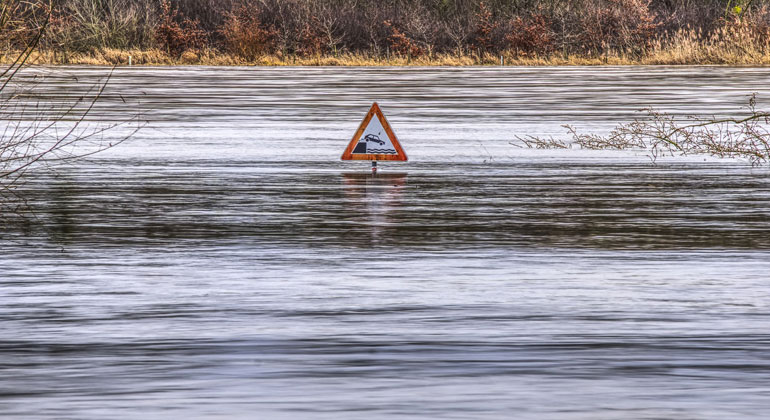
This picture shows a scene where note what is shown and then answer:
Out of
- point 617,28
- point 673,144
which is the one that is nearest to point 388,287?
point 673,144

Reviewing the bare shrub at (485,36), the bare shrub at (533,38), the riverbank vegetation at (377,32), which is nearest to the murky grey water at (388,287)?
the riverbank vegetation at (377,32)

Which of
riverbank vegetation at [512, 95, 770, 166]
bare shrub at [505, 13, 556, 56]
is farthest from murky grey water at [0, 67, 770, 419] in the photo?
bare shrub at [505, 13, 556, 56]

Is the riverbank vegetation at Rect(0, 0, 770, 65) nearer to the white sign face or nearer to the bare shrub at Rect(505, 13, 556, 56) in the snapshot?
the bare shrub at Rect(505, 13, 556, 56)

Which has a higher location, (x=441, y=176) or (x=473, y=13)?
(x=473, y=13)

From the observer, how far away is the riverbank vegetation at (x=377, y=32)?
63625mm

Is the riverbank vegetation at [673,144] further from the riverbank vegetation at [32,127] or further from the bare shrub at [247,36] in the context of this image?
the bare shrub at [247,36]

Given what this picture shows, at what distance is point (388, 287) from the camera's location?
948 cm

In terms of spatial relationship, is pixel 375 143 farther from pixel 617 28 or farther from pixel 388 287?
pixel 617 28

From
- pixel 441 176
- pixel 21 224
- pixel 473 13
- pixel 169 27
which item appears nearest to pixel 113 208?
pixel 21 224

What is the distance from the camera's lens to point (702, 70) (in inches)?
1956

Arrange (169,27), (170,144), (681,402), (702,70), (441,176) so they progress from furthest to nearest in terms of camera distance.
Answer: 1. (169,27)
2. (702,70)
3. (170,144)
4. (441,176)
5. (681,402)

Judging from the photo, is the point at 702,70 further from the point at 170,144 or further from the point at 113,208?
the point at 113,208

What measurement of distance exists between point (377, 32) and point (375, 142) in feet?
170

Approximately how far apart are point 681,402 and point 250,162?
13310 millimetres
